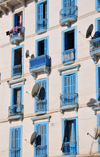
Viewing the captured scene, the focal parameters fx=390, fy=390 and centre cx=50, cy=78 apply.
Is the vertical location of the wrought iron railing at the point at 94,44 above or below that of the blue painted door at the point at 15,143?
above

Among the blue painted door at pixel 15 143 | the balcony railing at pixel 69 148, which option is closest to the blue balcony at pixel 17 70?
the blue painted door at pixel 15 143

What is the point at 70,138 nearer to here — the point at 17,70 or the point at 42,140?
the point at 42,140

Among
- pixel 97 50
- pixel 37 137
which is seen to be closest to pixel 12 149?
pixel 37 137

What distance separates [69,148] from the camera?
3175 cm

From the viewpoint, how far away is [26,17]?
38562 millimetres

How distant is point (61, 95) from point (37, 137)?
4353 mm

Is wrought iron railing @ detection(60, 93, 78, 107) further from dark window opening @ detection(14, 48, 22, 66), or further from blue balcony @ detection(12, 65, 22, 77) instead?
dark window opening @ detection(14, 48, 22, 66)

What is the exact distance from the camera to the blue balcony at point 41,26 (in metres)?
36.2

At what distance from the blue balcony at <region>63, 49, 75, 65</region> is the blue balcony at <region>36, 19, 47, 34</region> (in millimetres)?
3659

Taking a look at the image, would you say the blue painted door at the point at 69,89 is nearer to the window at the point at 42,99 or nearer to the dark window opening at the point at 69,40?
the window at the point at 42,99

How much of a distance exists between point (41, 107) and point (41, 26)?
7.72 metres

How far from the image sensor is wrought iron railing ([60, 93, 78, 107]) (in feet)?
106

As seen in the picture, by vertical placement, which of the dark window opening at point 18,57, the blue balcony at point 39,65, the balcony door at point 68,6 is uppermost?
the balcony door at point 68,6

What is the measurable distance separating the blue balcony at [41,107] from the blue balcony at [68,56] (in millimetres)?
4014
